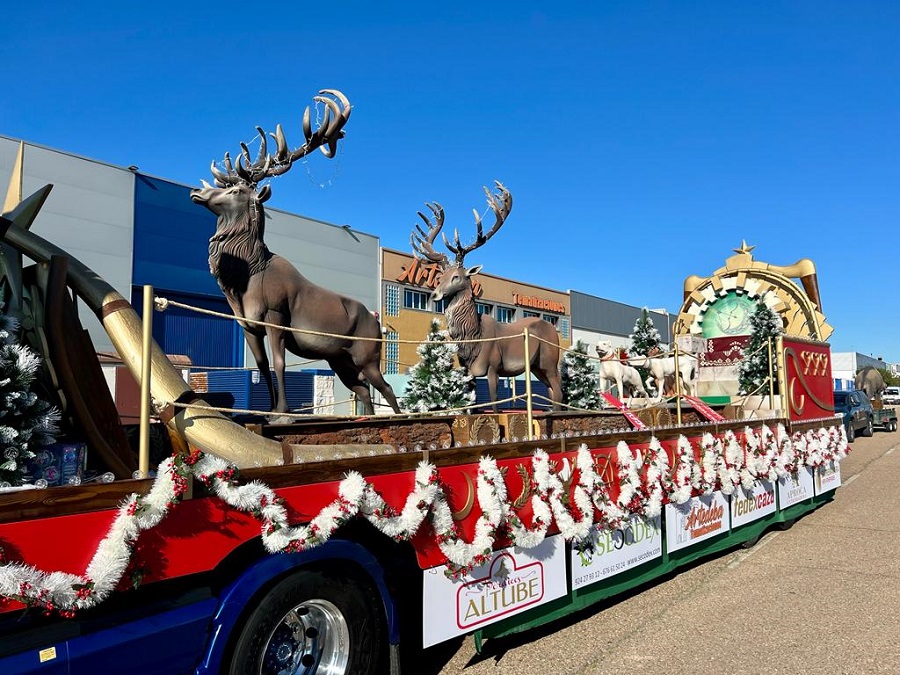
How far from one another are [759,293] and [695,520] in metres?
11.1

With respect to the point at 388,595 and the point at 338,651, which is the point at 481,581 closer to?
the point at 388,595

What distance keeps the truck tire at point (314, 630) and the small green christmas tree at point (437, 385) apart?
994cm

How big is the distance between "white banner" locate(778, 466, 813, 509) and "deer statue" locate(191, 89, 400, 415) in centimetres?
518

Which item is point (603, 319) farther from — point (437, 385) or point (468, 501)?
point (468, 501)

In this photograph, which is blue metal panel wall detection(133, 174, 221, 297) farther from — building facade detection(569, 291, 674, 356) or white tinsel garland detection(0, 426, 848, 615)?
building facade detection(569, 291, 674, 356)

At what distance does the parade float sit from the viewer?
247 cm

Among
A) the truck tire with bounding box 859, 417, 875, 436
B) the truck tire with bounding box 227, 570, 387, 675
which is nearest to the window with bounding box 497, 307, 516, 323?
the truck tire with bounding box 859, 417, 875, 436

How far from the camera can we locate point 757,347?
13688mm

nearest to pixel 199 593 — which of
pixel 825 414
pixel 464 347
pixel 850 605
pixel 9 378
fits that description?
pixel 9 378

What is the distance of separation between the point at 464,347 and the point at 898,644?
212 inches

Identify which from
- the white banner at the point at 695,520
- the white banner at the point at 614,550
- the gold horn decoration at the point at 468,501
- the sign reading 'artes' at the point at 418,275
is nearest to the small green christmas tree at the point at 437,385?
the white banner at the point at 695,520

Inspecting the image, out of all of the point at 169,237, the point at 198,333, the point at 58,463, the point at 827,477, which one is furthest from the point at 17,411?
the point at 169,237

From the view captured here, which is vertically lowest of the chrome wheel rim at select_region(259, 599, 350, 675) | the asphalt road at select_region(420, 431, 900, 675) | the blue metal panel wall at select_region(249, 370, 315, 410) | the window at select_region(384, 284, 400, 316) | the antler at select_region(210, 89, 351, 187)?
the asphalt road at select_region(420, 431, 900, 675)

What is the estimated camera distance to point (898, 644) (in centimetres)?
450
